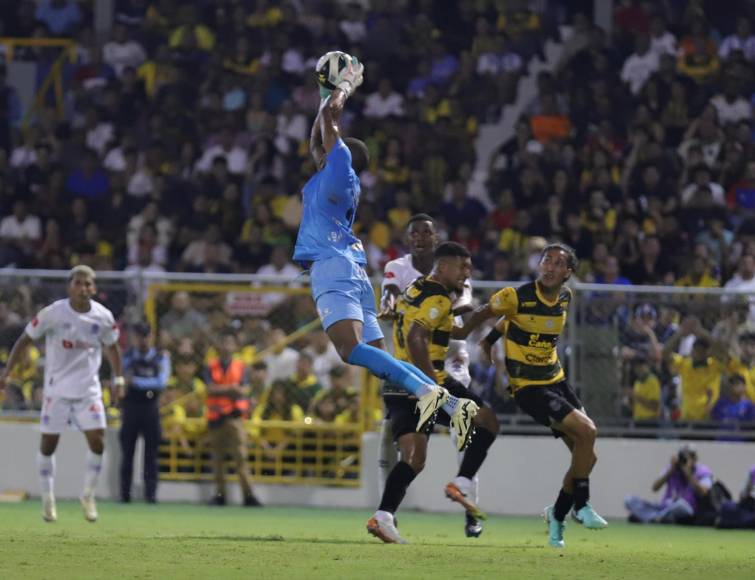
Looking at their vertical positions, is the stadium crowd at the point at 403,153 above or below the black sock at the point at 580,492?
above

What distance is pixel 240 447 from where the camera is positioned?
19.4 meters

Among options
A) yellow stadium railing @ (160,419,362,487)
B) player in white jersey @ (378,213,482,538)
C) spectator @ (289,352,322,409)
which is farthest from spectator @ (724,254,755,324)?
player in white jersey @ (378,213,482,538)

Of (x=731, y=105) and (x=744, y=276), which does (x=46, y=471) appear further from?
(x=731, y=105)

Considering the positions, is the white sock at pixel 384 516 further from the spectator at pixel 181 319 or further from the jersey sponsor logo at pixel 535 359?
the spectator at pixel 181 319

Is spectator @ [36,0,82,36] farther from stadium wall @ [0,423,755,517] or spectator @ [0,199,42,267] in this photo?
stadium wall @ [0,423,755,517]

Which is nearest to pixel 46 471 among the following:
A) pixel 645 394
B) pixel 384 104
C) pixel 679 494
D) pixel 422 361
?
pixel 422 361

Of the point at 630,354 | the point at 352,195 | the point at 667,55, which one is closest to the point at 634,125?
the point at 667,55

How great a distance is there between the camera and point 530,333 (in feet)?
41.8

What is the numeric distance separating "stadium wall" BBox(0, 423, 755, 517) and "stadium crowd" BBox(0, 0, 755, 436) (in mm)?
504

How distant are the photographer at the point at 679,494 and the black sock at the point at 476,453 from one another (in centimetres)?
499

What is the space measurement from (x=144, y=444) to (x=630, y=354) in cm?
575

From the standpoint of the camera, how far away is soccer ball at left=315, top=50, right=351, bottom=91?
1148 cm

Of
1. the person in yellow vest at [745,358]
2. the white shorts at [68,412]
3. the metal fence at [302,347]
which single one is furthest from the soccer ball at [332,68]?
the person in yellow vest at [745,358]

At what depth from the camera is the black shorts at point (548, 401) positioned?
12.4m
